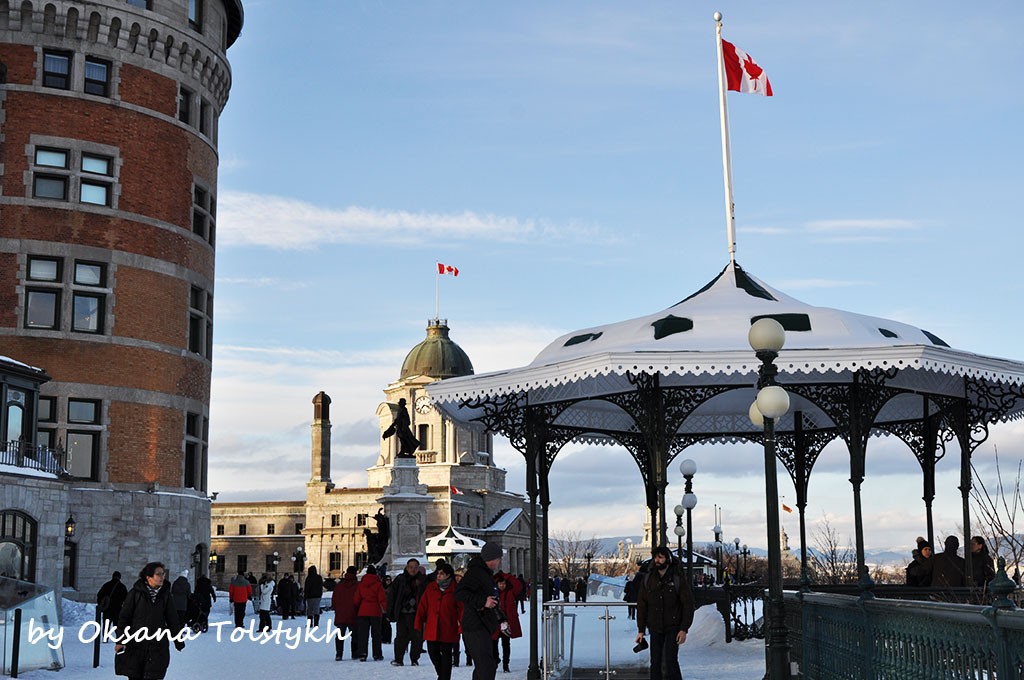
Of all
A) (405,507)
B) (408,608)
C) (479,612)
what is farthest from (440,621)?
(405,507)

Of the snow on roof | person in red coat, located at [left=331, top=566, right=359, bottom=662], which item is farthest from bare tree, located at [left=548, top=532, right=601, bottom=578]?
person in red coat, located at [left=331, top=566, right=359, bottom=662]

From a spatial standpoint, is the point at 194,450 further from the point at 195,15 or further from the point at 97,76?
the point at 195,15

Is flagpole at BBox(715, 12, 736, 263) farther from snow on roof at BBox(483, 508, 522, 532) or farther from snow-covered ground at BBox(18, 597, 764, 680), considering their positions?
snow on roof at BBox(483, 508, 522, 532)

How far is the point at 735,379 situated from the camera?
68.4 ft

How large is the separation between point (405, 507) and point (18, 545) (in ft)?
128

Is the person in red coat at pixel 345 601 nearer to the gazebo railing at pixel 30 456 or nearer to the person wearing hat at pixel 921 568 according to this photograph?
the person wearing hat at pixel 921 568

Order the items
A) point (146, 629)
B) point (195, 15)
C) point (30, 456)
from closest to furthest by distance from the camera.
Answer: point (146, 629) < point (30, 456) < point (195, 15)

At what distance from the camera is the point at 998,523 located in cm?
1455

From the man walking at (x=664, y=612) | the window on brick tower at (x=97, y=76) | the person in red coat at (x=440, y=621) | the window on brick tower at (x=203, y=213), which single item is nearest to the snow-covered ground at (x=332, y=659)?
the person in red coat at (x=440, y=621)

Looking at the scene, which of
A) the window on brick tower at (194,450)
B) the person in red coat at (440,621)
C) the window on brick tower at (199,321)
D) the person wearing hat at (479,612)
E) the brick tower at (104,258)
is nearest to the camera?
the person wearing hat at (479,612)

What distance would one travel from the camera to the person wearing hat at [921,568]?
17266 millimetres

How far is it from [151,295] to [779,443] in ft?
81.9

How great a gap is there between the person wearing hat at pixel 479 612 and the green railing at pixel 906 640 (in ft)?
10.7

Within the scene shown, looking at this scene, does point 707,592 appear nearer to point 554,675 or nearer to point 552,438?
point 552,438
